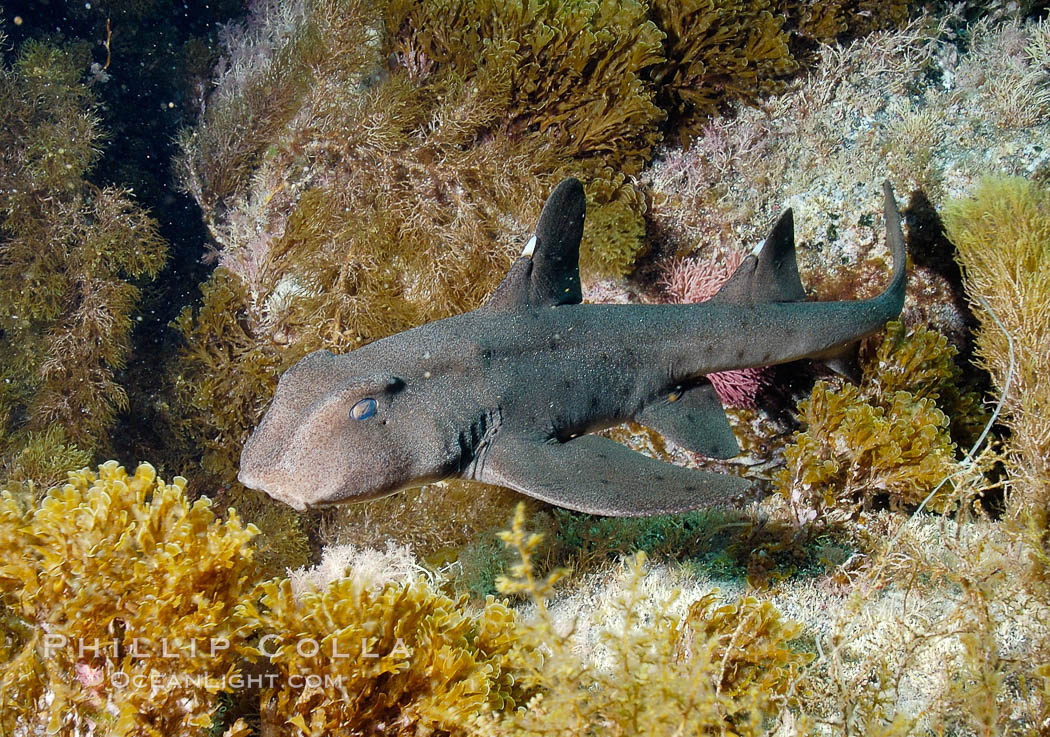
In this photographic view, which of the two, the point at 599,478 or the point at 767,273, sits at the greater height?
the point at 767,273

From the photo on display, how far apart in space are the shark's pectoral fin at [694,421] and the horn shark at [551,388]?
1 centimetres

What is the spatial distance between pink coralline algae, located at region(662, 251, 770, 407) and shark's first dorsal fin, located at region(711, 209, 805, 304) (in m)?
1.08

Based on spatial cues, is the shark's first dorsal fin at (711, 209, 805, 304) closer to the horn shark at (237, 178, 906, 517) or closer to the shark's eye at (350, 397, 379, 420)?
the horn shark at (237, 178, 906, 517)

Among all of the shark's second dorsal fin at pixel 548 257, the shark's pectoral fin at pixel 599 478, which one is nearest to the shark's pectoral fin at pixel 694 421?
the shark's pectoral fin at pixel 599 478

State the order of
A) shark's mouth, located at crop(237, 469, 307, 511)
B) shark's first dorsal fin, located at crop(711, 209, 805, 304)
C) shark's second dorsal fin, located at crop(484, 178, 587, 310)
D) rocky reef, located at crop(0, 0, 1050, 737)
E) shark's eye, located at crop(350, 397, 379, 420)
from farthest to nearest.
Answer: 1. shark's first dorsal fin, located at crop(711, 209, 805, 304)
2. shark's second dorsal fin, located at crop(484, 178, 587, 310)
3. shark's eye, located at crop(350, 397, 379, 420)
4. shark's mouth, located at crop(237, 469, 307, 511)
5. rocky reef, located at crop(0, 0, 1050, 737)

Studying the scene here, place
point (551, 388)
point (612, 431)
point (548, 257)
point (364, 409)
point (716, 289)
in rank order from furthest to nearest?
point (612, 431)
point (716, 289)
point (548, 257)
point (551, 388)
point (364, 409)

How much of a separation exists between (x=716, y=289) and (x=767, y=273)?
1.17 meters

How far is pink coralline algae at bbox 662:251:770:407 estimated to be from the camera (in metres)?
5.25

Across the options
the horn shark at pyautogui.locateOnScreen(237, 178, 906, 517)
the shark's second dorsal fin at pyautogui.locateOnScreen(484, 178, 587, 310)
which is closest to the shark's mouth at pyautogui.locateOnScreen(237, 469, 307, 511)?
the horn shark at pyautogui.locateOnScreen(237, 178, 906, 517)

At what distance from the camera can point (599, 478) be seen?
10.5 feet

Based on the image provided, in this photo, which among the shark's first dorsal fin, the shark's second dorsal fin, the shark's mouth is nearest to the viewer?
the shark's mouth

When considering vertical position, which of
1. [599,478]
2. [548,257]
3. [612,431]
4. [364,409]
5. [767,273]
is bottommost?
[599,478]

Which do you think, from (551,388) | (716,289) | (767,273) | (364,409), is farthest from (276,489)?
(716,289)

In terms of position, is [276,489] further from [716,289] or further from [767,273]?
[716,289]
